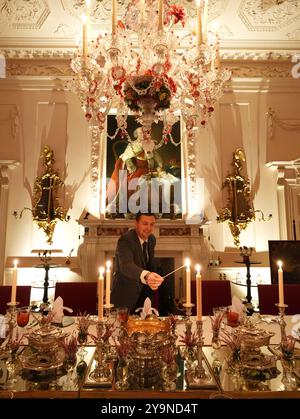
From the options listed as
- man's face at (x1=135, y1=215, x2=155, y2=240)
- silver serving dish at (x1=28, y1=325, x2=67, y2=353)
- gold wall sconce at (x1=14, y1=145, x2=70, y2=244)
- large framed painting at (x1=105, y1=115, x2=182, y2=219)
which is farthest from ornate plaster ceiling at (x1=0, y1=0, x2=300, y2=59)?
silver serving dish at (x1=28, y1=325, x2=67, y2=353)

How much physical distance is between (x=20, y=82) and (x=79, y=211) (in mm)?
2910

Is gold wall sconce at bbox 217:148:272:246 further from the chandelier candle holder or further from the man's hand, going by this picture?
the chandelier candle holder

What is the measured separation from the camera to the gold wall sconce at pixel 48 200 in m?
5.48

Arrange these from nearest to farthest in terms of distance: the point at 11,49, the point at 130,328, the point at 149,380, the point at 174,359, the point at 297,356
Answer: the point at 149,380
the point at 174,359
the point at 297,356
the point at 130,328
the point at 11,49

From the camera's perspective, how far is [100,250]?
5.38m

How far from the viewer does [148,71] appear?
2566 mm

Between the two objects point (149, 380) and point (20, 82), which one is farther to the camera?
point (20, 82)

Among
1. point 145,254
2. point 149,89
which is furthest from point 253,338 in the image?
point 149,89

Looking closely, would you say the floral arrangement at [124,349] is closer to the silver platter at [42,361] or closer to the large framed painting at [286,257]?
the silver platter at [42,361]

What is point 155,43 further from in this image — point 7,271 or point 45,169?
point 7,271

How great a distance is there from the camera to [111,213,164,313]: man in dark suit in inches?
119

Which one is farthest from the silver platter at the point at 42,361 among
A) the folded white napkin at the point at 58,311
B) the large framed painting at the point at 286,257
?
the large framed painting at the point at 286,257

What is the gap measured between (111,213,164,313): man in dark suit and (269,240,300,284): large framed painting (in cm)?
271
